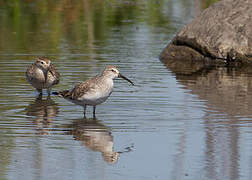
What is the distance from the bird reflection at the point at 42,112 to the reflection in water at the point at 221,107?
8.23 feet

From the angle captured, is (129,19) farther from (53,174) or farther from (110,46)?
(53,174)

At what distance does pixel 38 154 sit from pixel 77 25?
1644 cm

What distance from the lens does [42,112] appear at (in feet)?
41.0

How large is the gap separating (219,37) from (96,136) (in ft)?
28.3

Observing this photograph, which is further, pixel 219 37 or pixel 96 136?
pixel 219 37

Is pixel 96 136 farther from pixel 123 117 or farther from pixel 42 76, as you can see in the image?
pixel 42 76

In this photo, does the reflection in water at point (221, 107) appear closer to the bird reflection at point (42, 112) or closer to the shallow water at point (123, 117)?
the shallow water at point (123, 117)

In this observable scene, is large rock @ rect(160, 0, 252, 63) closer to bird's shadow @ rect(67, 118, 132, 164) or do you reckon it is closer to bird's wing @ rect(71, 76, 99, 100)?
bird's wing @ rect(71, 76, 99, 100)

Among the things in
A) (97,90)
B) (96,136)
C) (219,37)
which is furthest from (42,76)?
(219,37)

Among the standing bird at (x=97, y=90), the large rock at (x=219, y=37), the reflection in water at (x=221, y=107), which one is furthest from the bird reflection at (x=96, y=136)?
the large rock at (x=219, y=37)

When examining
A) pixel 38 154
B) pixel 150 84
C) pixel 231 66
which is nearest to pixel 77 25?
pixel 231 66

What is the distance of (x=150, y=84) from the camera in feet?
49.8

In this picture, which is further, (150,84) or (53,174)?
(150,84)

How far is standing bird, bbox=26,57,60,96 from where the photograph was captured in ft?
47.5
